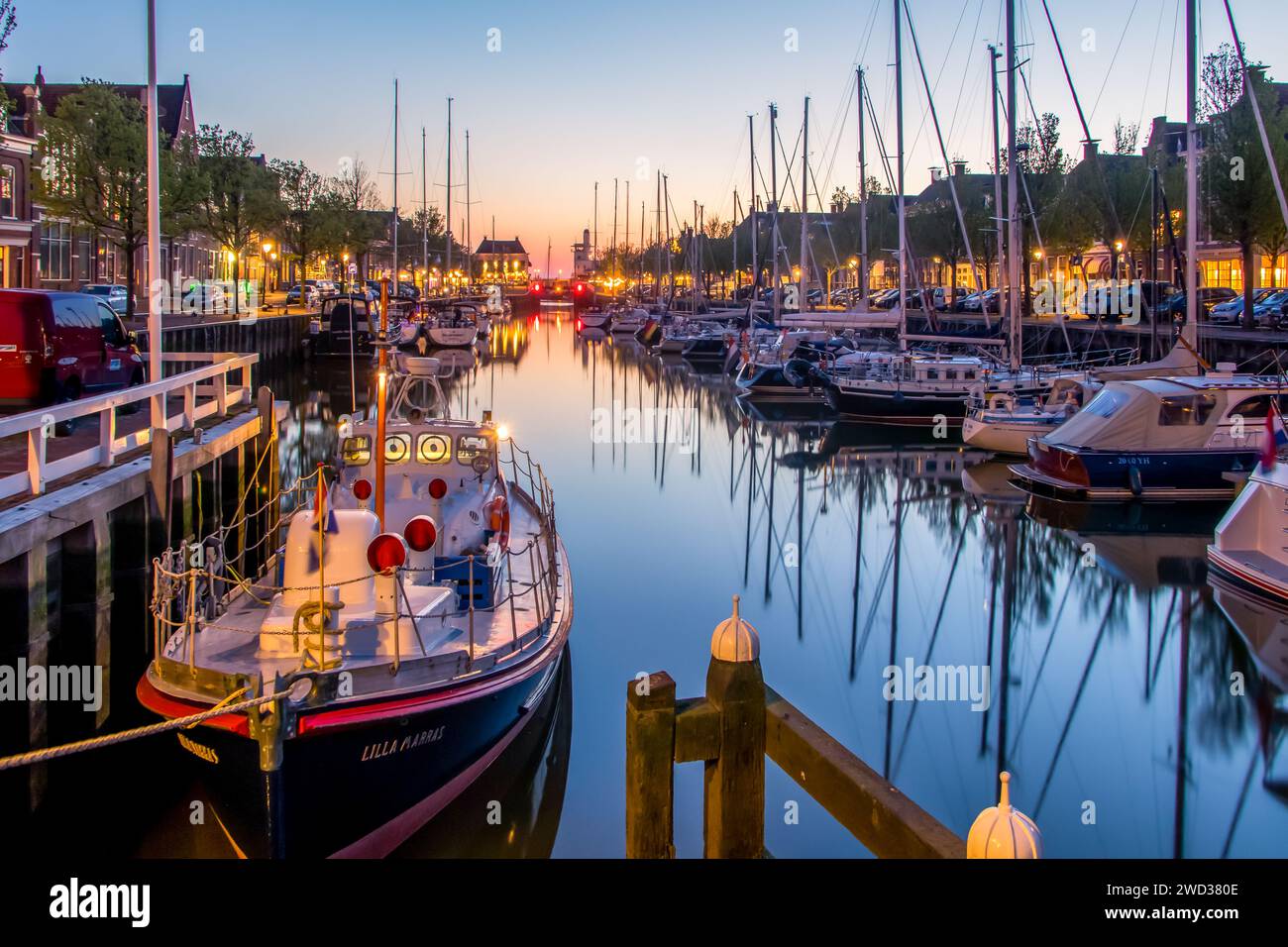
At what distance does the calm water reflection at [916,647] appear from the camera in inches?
458

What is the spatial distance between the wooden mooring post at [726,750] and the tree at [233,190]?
57908 mm

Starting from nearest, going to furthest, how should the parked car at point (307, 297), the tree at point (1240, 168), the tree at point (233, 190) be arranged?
Answer: the tree at point (1240, 168) → the tree at point (233, 190) → the parked car at point (307, 297)

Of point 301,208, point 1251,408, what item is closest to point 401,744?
point 1251,408

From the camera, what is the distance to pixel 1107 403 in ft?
88.5

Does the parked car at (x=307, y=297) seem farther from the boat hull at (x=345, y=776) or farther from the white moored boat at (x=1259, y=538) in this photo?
the boat hull at (x=345, y=776)

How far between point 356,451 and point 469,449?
A: 1495 mm

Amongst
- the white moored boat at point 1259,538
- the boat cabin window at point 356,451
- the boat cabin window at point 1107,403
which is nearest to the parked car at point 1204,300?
the boat cabin window at point 1107,403

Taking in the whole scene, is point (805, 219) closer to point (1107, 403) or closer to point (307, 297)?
point (1107, 403)

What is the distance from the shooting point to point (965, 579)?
2131 cm

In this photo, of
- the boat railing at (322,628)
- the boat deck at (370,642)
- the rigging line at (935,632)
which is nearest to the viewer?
the boat railing at (322,628)

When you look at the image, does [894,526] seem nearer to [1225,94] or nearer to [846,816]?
[846,816]

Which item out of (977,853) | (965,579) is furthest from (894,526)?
(977,853)

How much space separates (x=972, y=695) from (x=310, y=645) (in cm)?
850

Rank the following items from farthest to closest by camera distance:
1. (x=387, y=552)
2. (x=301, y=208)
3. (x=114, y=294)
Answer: (x=301, y=208) < (x=114, y=294) < (x=387, y=552)
